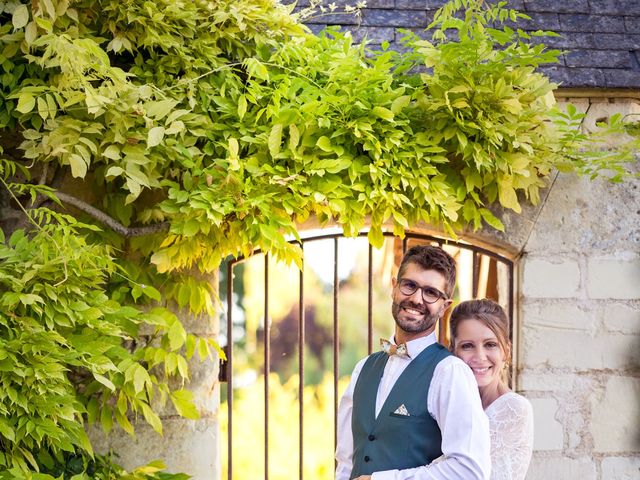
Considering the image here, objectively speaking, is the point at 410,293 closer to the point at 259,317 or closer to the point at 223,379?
the point at 223,379

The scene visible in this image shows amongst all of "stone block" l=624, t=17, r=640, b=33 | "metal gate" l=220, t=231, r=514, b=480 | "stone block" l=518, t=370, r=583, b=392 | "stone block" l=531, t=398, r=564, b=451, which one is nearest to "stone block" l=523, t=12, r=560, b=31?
"stone block" l=624, t=17, r=640, b=33

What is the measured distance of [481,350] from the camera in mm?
2908

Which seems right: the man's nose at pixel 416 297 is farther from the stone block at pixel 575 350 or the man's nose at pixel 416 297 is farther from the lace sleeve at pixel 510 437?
the stone block at pixel 575 350

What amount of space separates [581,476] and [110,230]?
2211 mm

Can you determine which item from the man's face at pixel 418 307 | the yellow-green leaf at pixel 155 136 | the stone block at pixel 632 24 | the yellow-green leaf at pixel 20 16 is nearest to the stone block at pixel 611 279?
the stone block at pixel 632 24

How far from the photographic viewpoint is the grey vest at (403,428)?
246 cm

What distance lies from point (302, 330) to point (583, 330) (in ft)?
3.94

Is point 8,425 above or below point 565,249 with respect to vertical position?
below

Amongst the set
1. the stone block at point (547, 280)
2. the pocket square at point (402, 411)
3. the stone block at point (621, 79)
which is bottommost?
the pocket square at point (402, 411)

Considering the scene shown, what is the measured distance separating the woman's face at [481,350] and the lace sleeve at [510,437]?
0.09 m

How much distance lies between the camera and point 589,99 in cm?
403

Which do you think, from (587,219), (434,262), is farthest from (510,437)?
(587,219)

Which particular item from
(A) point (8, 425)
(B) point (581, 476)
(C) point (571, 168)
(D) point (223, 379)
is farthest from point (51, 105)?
(B) point (581, 476)

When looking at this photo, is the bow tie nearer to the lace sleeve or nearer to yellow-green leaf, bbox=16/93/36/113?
the lace sleeve
